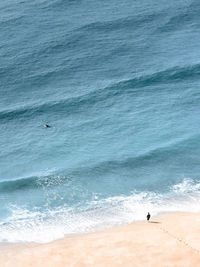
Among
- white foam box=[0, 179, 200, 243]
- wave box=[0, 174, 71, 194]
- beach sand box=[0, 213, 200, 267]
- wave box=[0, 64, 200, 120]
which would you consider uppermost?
wave box=[0, 64, 200, 120]

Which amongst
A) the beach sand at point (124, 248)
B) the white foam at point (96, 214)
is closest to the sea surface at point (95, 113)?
the white foam at point (96, 214)

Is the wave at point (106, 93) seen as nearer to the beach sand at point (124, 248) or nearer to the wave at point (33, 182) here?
the wave at point (33, 182)

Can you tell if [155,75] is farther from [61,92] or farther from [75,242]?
[75,242]

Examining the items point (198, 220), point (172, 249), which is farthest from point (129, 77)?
point (172, 249)

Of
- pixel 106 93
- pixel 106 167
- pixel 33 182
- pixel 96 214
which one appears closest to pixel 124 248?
pixel 96 214

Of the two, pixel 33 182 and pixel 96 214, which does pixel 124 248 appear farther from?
pixel 33 182

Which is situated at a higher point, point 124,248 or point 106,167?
point 106,167

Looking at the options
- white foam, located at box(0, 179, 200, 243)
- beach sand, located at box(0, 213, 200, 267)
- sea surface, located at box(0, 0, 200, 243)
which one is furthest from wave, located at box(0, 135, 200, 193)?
beach sand, located at box(0, 213, 200, 267)

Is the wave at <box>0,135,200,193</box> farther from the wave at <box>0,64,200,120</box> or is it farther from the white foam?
the wave at <box>0,64,200,120</box>
